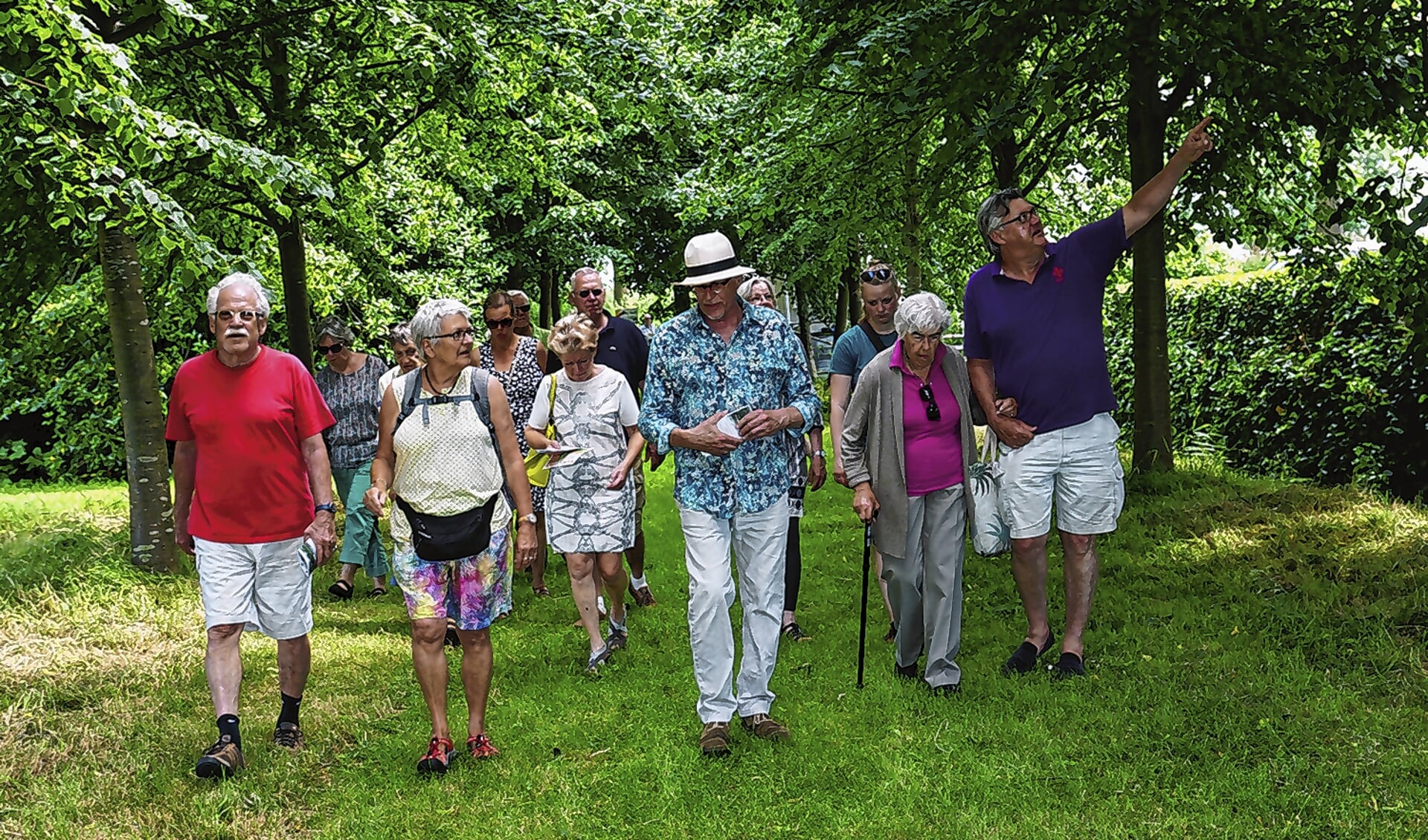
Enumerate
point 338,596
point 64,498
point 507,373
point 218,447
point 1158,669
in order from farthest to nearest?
1. point 64,498
2. point 338,596
3. point 507,373
4. point 1158,669
5. point 218,447

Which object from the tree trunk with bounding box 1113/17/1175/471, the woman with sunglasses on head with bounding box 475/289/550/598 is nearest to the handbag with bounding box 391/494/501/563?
the woman with sunglasses on head with bounding box 475/289/550/598

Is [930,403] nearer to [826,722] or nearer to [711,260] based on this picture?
[711,260]

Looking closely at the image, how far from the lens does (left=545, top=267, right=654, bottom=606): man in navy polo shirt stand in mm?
7715

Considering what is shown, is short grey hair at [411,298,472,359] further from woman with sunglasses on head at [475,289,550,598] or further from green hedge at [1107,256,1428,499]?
green hedge at [1107,256,1428,499]

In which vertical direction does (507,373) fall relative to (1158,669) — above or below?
above

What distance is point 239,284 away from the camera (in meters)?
5.24

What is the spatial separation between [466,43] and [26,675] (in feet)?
20.5

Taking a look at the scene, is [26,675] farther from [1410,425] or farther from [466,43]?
[1410,425]

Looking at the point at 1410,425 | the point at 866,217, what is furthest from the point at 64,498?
the point at 1410,425

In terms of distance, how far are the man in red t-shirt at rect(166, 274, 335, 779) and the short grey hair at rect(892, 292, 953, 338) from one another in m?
2.79

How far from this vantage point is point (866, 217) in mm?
13344

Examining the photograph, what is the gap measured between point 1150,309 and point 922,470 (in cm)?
543

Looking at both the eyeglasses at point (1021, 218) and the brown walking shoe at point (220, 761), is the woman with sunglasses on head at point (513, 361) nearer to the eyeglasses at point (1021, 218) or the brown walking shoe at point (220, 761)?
the brown walking shoe at point (220, 761)

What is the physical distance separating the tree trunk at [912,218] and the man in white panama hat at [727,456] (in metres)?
4.71
